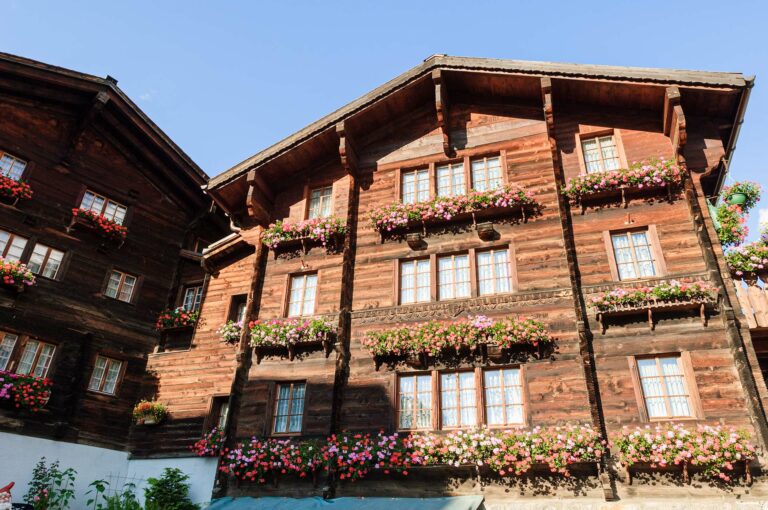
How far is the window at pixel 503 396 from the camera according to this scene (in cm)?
1382

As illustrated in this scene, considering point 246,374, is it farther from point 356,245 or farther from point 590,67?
point 590,67

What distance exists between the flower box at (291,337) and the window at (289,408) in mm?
887

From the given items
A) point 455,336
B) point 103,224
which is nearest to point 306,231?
point 455,336

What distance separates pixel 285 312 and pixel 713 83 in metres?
13.7

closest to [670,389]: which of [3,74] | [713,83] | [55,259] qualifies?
[713,83]

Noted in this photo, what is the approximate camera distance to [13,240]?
731 inches

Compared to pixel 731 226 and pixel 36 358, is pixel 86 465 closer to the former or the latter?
pixel 36 358

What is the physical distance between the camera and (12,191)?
61.1 feet

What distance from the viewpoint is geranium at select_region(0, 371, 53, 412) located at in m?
16.3

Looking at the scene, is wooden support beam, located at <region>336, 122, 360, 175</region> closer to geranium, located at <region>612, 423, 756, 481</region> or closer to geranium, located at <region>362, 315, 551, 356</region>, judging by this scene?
geranium, located at <region>362, 315, 551, 356</region>

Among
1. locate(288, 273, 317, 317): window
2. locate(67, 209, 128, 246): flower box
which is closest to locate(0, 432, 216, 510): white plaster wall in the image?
locate(288, 273, 317, 317): window

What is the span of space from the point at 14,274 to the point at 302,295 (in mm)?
8911

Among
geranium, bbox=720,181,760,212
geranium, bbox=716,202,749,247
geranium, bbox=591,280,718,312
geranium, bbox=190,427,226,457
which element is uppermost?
geranium, bbox=720,181,760,212

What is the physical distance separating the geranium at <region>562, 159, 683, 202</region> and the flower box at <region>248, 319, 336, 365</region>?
797cm
